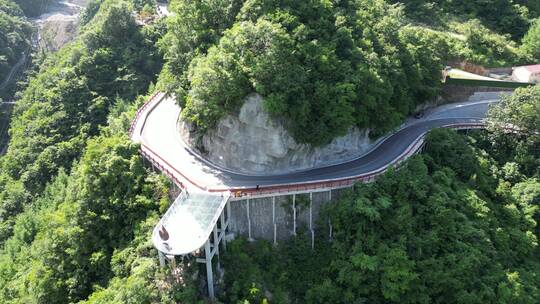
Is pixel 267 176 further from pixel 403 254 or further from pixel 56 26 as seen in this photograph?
pixel 56 26

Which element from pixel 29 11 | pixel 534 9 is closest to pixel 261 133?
pixel 534 9

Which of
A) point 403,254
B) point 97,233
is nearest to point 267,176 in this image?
point 403,254

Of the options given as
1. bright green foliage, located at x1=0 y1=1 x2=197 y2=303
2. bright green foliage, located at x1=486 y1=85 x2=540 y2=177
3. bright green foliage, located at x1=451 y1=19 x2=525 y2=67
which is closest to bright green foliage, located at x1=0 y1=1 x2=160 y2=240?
bright green foliage, located at x1=0 y1=1 x2=197 y2=303

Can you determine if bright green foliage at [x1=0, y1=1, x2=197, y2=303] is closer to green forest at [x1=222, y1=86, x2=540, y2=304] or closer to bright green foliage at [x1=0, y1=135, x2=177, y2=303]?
bright green foliage at [x1=0, y1=135, x2=177, y2=303]

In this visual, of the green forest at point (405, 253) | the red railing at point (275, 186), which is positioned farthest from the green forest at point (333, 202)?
the red railing at point (275, 186)

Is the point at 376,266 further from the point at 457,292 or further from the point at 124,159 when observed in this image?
the point at 124,159
